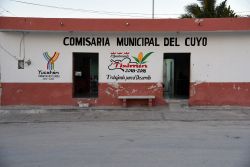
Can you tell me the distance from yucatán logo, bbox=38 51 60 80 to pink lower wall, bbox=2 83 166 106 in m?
0.36

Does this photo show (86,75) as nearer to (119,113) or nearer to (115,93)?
(115,93)

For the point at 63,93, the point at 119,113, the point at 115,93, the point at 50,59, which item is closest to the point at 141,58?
the point at 115,93

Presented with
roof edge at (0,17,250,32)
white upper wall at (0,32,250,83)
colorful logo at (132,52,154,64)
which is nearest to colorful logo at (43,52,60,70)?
white upper wall at (0,32,250,83)

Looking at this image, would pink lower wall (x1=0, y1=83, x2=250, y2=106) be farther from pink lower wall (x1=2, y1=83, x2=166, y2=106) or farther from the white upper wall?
the white upper wall

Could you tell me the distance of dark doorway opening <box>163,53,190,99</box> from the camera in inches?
744

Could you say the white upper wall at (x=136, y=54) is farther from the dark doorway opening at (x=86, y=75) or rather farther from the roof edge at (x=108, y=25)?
the dark doorway opening at (x=86, y=75)

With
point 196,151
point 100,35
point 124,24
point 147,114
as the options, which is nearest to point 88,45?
point 100,35

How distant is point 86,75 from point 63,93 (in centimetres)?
183

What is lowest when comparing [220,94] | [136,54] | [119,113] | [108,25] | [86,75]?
[119,113]

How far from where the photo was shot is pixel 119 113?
15117 mm

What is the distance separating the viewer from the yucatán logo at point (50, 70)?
650 inches

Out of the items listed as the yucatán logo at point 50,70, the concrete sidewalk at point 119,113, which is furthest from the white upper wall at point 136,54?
the concrete sidewalk at point 119,113

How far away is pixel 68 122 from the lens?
13062 millimetres

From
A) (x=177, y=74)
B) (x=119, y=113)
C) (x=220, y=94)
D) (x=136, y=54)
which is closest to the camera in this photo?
(x=119, y=113)
